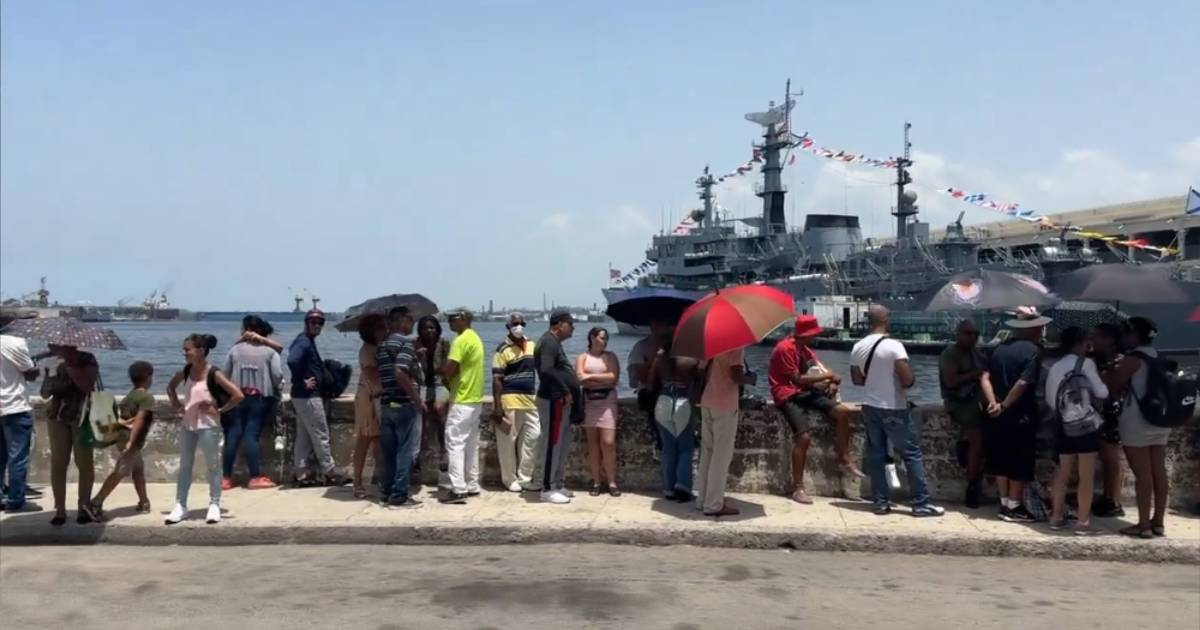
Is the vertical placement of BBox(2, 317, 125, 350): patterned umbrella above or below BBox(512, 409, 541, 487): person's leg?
above

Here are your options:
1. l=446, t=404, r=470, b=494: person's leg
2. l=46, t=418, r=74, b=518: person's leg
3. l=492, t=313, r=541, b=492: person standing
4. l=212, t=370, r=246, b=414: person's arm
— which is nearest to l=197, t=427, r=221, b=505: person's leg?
l=212, t=370, r=246, b=414: person's arm

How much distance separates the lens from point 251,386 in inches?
320

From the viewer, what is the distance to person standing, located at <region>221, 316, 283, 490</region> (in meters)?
8.14

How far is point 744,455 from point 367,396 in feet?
10.7

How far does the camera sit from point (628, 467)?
8.19 m

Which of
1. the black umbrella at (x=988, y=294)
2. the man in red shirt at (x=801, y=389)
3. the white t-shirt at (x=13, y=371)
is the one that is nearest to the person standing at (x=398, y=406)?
the white t-shirt at (x=13, y=371)

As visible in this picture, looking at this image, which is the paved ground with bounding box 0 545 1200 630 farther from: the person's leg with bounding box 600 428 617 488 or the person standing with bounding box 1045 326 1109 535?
the person's leg with bounding box 600 428 617 488

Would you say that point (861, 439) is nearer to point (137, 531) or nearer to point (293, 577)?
point (293, 577)

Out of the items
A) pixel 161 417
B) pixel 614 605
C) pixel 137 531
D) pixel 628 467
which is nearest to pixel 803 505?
pixel 628 467

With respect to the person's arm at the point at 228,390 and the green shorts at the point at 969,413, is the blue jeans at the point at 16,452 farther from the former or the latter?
the green shorts at the point at 969,413

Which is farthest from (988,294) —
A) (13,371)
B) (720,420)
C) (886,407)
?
(13,371)

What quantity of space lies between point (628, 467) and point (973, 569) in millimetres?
2995

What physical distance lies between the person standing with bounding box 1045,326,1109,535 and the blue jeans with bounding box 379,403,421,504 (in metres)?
4.85

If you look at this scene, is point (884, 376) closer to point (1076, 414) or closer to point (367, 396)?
Answer: point (1076, 414)
